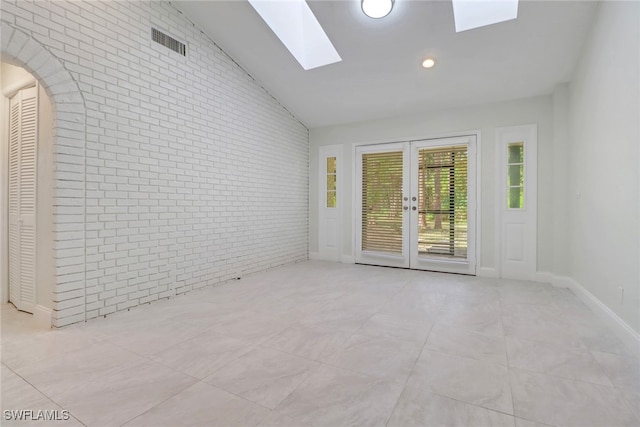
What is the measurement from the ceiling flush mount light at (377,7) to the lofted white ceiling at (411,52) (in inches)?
2.1

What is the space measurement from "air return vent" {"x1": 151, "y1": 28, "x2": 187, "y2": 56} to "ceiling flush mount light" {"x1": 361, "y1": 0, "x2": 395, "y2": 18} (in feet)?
6.47

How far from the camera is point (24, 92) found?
8.79 feet

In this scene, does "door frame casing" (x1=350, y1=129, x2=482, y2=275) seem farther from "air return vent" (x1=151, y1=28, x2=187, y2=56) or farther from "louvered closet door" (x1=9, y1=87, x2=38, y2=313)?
"louvered closet door" (x1=9, y1=87, x2=38, y2=313)

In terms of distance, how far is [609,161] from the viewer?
2367 millimetres

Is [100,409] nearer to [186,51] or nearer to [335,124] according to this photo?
[186,51]

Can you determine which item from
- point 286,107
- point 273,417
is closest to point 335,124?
point 286,107

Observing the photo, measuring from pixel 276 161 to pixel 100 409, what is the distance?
12.3 feet

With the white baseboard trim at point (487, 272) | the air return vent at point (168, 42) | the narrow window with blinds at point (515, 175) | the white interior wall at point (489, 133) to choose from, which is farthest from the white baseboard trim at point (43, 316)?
the narrow window with blinds at point (515, 175)

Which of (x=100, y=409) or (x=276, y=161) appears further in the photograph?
(x=276, y=161)

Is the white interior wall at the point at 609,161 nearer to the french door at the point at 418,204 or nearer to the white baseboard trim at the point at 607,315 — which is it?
the white baseboard trim at the point at 607,315

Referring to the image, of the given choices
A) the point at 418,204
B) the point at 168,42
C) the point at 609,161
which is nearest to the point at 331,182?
the point at 418,204

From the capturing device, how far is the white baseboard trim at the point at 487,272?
400 cm

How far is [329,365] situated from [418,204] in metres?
3.27

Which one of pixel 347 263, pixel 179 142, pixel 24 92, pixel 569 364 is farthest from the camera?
pixel 347 263
